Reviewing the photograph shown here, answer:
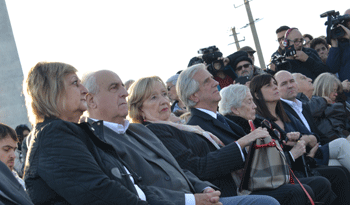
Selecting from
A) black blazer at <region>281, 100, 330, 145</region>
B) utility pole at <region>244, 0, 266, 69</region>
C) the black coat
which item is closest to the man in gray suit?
the black coat

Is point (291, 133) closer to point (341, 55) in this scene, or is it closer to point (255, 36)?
point (341, 55)

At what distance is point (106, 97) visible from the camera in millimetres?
2742

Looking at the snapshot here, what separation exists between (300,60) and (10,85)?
544cm

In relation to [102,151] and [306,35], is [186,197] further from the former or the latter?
[306,35]

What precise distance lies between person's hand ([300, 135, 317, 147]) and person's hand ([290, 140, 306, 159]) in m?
0.36

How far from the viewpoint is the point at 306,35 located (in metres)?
8.43

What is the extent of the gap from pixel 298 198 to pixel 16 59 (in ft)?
22.4

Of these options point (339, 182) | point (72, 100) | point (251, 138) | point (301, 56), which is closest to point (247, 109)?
point (251, 138)

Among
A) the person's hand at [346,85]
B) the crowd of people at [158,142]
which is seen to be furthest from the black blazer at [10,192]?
the person's hand at [346,85]

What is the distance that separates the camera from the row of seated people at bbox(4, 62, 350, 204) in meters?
2.00

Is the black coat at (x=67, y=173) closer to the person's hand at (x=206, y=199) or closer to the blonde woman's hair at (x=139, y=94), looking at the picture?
the person's hand at (x=206, y=199)

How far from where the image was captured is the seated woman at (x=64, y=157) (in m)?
1.96

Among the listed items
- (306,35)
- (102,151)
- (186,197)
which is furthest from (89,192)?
(306,35)

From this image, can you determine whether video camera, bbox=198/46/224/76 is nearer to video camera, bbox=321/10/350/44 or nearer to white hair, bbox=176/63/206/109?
video camera, bbox=321/10/350/44
